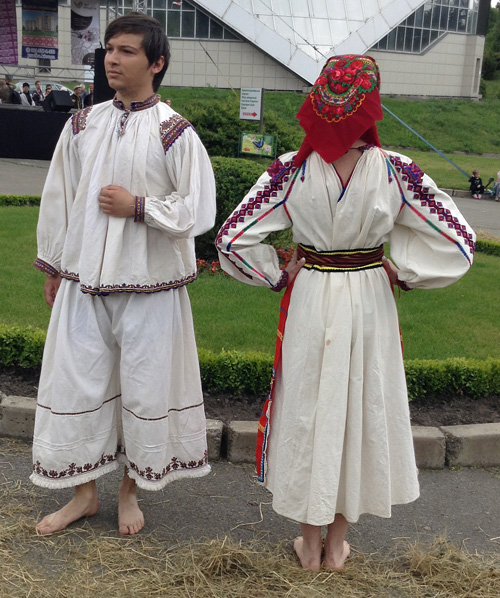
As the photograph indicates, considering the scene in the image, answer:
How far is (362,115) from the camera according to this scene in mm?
2887

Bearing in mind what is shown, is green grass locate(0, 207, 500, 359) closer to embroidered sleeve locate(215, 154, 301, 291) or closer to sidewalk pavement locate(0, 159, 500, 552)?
sidewalk pavement locate(0, 159, 500, 552)

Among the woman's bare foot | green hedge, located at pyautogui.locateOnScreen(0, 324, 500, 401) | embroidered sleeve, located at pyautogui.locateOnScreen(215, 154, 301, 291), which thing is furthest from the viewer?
green hedge, located at pyautogui.locateOnScreen(0, 324, 500, 401)

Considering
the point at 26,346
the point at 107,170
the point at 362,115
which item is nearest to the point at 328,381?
the point at 362,115

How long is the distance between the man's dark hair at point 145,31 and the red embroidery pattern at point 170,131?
264 millimetres

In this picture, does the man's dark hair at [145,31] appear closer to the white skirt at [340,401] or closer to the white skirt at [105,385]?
the white skirt at [105,385]

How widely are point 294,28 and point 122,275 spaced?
41789mm

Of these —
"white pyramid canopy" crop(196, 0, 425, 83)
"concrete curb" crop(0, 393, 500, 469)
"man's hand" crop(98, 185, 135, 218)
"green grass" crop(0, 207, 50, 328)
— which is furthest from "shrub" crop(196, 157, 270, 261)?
"white pyramid canopy" crop(196, 0, 425, 83)

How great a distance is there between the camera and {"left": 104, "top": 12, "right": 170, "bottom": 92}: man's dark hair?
3232mm

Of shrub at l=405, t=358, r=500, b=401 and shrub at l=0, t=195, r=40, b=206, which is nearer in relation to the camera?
shrub at l=405, t=358, r=500, b=401

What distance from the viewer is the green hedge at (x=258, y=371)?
193 inches

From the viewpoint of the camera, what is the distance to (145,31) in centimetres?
324

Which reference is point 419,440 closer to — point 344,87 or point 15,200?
point 344,87

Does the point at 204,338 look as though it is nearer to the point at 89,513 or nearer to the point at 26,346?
the point at 26,346

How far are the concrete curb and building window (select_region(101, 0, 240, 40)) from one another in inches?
1550
